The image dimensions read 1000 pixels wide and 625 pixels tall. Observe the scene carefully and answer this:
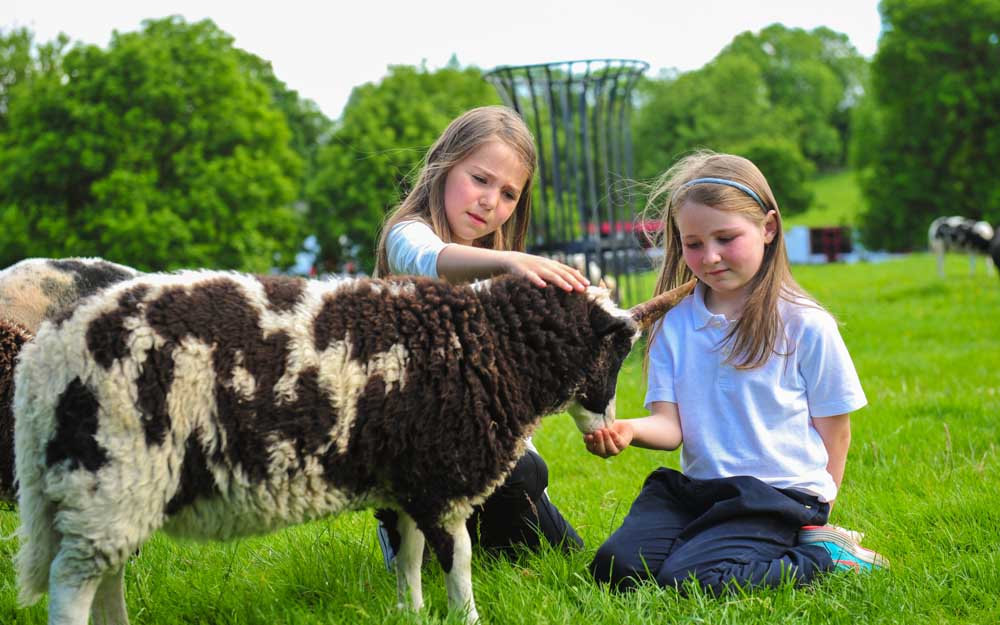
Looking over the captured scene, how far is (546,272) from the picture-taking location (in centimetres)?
290

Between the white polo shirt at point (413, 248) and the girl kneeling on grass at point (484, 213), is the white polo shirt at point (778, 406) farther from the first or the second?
the white polo shirt at point (413, 248)

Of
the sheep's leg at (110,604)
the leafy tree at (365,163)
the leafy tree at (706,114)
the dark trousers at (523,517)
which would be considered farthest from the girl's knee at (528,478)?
the leafy tree at (706,114)

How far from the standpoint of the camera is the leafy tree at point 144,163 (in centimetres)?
1830

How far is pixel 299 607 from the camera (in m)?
3.16

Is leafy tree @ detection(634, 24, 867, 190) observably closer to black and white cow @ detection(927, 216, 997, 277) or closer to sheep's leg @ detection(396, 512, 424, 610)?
black and white cow @ detection(927, 216, 997, 277)

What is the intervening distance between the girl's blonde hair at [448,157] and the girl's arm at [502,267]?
0.44 meters

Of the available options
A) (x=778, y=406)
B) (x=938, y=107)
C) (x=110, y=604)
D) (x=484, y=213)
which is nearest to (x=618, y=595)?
(x=778, y=406)

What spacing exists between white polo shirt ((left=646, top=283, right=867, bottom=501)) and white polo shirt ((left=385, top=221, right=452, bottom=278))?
1.21 m

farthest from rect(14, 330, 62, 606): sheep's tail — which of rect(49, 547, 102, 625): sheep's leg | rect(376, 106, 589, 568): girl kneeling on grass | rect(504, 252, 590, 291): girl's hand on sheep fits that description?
rect(504, 252, 590, 291): girl's hand on sheep

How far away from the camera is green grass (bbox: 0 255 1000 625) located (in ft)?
9.76

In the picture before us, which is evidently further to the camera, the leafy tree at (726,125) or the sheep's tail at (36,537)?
the leafy tree at (726,125)

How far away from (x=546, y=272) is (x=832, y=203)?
60152 millimetres

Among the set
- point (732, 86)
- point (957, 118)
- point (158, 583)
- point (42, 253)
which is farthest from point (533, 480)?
point (732, 86)

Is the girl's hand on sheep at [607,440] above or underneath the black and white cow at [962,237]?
above
